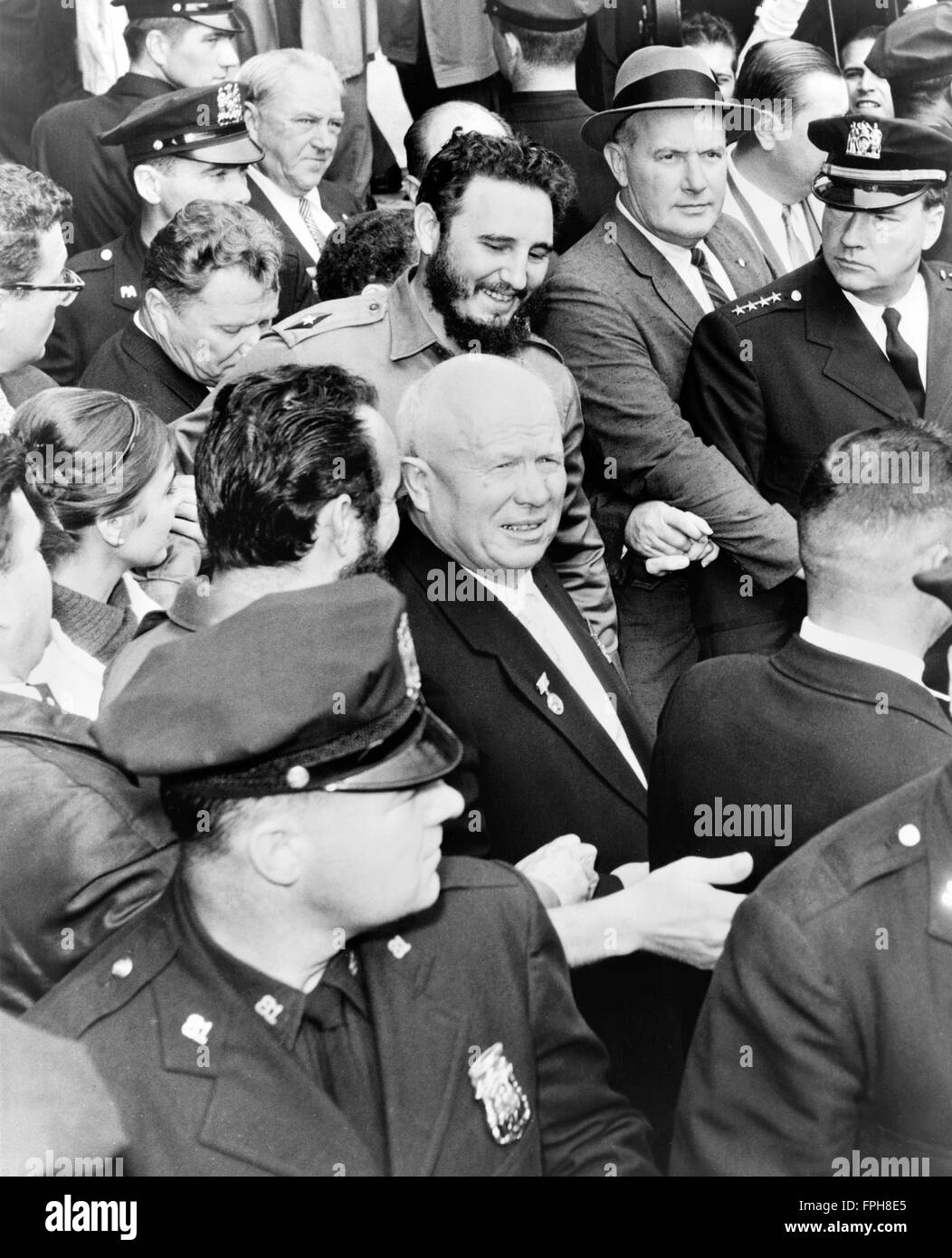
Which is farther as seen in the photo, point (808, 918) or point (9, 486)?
point (9, 486)

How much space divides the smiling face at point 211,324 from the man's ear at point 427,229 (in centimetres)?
35

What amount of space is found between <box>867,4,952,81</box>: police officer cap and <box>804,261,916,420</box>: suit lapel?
3.29ft

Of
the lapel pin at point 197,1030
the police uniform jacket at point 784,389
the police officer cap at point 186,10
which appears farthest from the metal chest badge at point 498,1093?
the police officer cap at point 186,10

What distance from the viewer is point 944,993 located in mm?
1839

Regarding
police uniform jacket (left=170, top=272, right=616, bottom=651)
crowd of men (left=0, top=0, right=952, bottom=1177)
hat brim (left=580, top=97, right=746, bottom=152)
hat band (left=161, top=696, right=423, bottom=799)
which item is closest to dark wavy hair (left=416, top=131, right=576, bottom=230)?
crowd of men (left=0, top=0, right=952, bottom=1177)

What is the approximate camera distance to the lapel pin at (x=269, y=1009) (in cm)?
181

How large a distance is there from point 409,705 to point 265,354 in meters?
1.22

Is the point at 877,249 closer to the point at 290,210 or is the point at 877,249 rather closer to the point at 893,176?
the point at 893,176

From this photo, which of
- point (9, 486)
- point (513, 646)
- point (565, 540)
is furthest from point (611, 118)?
point (9, 486)

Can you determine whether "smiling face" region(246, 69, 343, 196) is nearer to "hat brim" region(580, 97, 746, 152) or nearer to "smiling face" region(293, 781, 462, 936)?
"hat brim" region(580, 97, 746, 152)

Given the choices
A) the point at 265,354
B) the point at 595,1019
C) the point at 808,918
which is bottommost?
the point at 595,1019

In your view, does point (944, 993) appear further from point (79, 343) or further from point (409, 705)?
point (79, 343)

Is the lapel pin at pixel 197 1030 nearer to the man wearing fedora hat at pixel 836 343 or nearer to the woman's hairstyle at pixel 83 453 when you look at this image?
the woman's hairstyle at pixel 83 453
